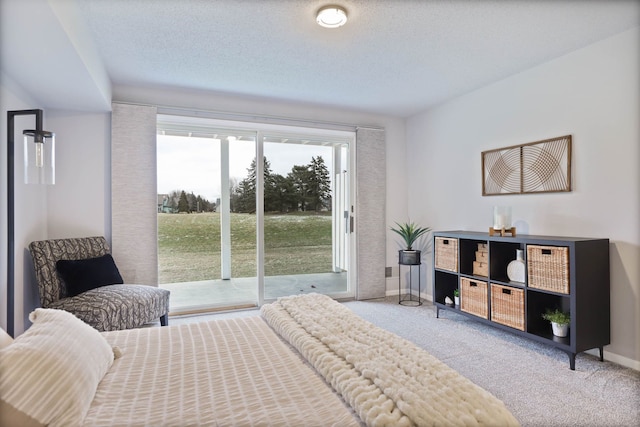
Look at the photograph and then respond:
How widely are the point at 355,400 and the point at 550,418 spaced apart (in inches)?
59.7

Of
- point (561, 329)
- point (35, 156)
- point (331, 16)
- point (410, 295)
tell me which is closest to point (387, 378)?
point (35, 156)

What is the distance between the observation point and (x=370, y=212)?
15.6 ft

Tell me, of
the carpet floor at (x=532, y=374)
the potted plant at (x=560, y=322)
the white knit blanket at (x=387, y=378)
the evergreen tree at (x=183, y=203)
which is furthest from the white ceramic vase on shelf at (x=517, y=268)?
the evergreen tree at (x=183, y=203)

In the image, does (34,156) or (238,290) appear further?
(238,290)

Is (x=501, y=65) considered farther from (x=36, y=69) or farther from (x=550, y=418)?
(x=36, y=69)

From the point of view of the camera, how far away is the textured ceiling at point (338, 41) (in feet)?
7.59

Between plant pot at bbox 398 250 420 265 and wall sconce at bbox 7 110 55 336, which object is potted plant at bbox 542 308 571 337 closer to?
plant pot at bbox 398 250 420 265

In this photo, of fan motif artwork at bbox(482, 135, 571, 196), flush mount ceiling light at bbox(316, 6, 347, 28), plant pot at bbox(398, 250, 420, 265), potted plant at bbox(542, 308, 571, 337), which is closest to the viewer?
flush mount ceiling light at bbox(316, 6, 347, 28)

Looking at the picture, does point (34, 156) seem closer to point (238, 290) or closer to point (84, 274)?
point (84, 274)

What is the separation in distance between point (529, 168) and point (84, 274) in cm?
403

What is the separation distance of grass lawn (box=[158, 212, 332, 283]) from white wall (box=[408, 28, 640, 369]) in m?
1.84

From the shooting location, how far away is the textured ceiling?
2314 millimetres

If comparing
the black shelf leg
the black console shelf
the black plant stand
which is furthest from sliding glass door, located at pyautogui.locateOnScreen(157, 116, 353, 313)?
the black shelf leg

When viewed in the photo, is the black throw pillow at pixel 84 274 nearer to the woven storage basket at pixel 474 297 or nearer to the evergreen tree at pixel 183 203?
the evergreen tree at pixel 183 203
